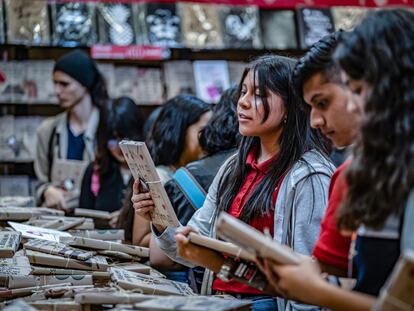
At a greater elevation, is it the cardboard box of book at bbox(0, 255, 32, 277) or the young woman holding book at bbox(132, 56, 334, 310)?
the young woman holding book at bbox(132, 56, 334, 310)

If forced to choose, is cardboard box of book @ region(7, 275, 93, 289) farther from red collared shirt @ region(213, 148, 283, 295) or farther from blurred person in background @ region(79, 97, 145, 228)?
blurred person in background @ region(79, 97, 145, 228)

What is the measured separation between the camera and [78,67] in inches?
204

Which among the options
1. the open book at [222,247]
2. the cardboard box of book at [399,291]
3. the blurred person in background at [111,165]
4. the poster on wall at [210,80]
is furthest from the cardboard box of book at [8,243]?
Result: the poster on wall at [210,80]

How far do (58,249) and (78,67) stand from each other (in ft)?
8.48

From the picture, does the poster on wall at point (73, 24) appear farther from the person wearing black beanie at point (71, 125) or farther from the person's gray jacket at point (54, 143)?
the person's gray jacket at point (54, 143)

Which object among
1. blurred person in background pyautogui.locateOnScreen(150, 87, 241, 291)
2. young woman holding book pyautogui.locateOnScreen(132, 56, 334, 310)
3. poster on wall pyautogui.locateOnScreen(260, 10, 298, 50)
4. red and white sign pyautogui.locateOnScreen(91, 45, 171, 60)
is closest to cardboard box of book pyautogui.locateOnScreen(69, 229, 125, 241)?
blurred person in background pyautogui.locateOnScreen(150, 87, 241, 291)

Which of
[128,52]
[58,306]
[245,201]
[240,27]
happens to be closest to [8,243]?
[58,306]

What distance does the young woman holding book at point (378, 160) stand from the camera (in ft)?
5.45

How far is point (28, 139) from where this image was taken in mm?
5766

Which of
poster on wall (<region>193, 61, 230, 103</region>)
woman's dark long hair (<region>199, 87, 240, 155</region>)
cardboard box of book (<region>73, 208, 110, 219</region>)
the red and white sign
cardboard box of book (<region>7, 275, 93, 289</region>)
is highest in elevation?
the red and white sign

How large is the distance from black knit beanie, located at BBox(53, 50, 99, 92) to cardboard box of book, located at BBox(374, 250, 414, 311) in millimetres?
3860

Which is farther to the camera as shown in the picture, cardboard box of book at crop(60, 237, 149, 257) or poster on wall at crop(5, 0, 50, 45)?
poster on wall at crop(5, 0, 50, 45)

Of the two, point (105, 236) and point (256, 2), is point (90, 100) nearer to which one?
point (256, 2)

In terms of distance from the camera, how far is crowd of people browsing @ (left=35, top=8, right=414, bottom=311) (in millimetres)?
1685
